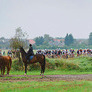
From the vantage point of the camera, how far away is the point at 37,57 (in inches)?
928

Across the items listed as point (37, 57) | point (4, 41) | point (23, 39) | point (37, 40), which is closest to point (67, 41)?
point (37, 40)

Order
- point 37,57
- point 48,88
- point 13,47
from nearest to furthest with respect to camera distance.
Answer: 1. point 48,88
2. point 37,57
3. point 13,47

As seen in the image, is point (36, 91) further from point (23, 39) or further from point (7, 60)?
point (23, 39)

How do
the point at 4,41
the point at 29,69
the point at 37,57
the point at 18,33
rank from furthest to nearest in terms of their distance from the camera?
the point at 4,41 < the point at 18,33 < the point at 29,69 < the point at 37,57

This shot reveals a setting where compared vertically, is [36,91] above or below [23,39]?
below

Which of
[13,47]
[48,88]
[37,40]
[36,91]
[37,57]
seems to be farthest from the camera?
[37,40]

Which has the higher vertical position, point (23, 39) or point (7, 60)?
point (23, 39)

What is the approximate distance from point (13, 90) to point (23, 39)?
23.4m

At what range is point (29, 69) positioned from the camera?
29.8 m

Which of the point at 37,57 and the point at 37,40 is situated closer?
the point at 37,57

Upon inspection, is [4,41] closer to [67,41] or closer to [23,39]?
[67,41]

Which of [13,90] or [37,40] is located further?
[37,40]

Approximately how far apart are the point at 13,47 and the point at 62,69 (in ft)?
25.0

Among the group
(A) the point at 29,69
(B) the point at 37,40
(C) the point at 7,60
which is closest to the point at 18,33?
(A) the point at 29,69
